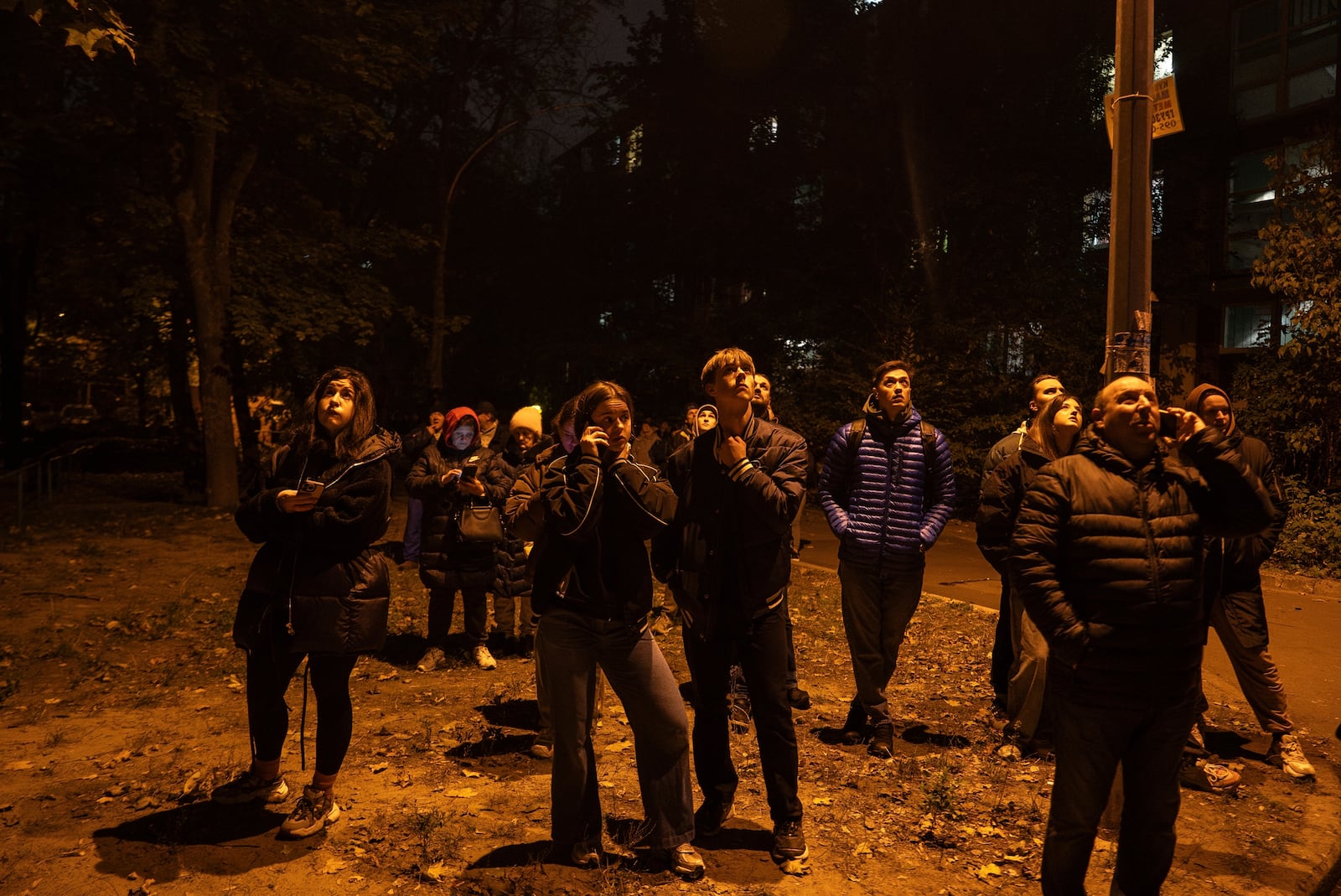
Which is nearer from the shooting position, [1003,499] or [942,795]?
[942,795]

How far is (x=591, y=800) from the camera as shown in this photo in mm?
4273

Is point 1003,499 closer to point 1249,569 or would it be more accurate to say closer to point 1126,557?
point 1249,569

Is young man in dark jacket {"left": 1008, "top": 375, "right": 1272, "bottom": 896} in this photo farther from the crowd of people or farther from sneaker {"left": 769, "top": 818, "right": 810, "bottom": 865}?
sneaker {"left": 769, "top": 818, "right": 810, "bottom": 865}

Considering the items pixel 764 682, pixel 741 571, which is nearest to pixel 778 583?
pixel 741 571

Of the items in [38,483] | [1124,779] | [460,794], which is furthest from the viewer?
[38,483]

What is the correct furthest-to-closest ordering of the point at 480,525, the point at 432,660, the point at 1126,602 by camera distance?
the point at 432,660, the point at 480,525, the point at 1126,602

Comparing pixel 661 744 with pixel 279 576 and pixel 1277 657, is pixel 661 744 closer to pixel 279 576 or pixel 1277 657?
pixel 279 576

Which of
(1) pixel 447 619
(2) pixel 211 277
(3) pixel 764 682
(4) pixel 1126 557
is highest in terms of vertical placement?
(2) pixel 211 277

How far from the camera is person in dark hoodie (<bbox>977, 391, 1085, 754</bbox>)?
5.53 meters

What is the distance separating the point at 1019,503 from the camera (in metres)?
5.44

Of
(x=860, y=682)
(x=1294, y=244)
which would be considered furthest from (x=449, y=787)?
(x=1294, y=244)

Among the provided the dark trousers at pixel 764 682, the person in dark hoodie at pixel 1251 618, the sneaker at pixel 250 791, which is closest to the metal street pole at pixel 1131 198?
the person in dark hoodie at pixel 1251 618

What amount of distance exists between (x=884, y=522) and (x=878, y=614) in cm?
53

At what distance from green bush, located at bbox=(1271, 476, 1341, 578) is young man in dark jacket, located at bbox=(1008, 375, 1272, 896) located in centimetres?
1150
